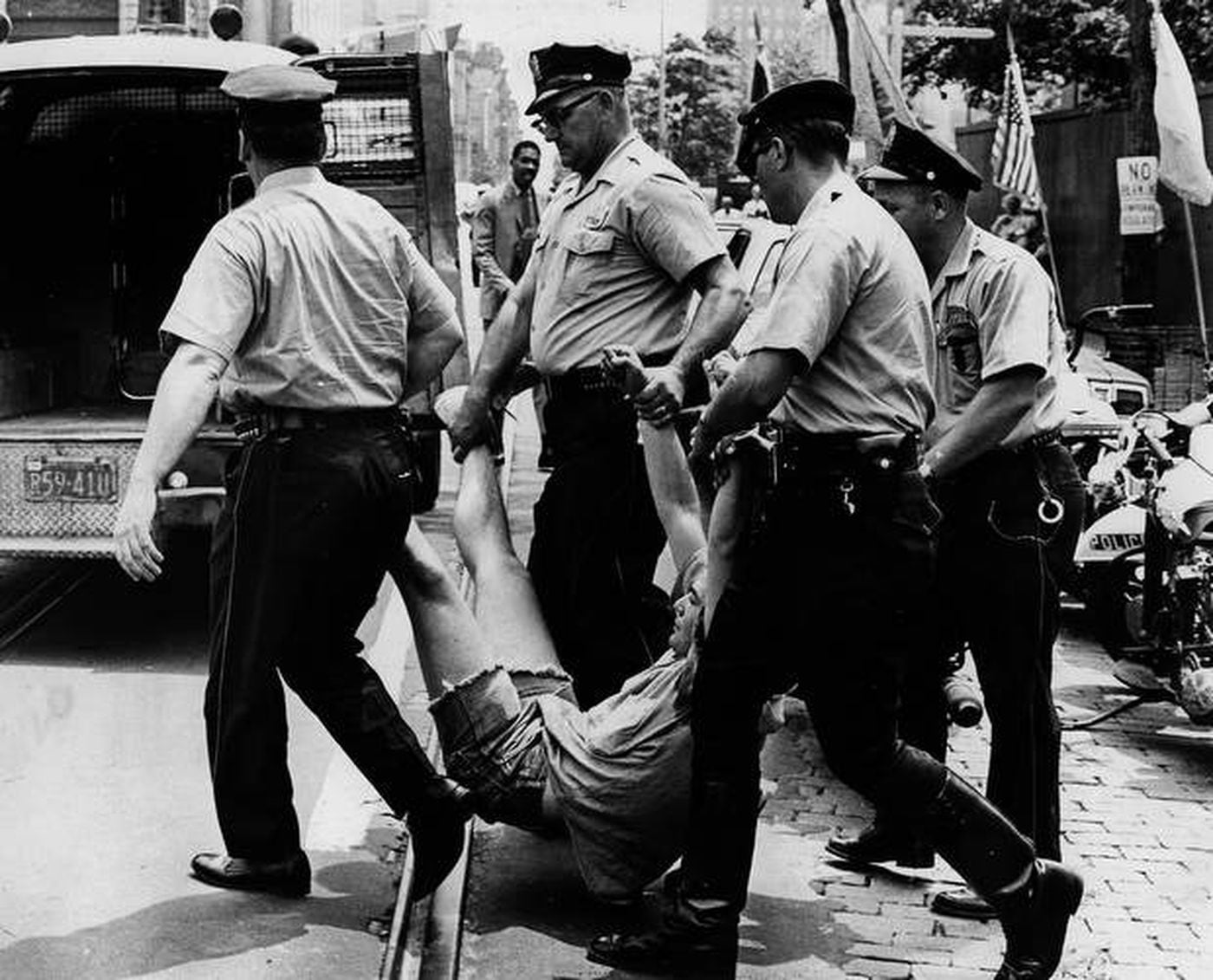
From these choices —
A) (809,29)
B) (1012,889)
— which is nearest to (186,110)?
(1012,889)

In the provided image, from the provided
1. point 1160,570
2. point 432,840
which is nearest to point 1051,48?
point 1160,570

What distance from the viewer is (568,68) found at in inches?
236

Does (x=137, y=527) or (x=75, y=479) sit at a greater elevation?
(x=137, y=527)

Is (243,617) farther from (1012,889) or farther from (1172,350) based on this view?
(1172,350)

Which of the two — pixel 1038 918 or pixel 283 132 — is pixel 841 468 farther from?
pixel 283 132

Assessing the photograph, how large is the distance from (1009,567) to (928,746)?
0.84 m

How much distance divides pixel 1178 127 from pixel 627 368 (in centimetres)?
1077

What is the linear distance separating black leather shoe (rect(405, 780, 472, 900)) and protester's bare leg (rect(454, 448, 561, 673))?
23.0 inches

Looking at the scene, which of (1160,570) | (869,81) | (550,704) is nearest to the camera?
(550,704)

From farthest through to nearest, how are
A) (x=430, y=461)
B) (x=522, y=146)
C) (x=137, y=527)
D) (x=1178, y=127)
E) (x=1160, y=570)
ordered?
1. (x=1178, y=127)
2. (x=522, y=146)
3. (x=430, y=461)
4. (x=1160, y=570)
5. (x=137, y=527)

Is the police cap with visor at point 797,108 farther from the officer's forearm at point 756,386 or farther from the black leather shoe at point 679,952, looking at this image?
the black leather shoe at point 679,952

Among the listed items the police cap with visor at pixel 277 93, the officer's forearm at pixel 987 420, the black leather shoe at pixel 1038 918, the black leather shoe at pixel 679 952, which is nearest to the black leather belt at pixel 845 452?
the officer's forearm at pixel 987 420

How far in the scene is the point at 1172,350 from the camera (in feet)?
54.3

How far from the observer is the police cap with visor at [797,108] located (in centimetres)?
485
